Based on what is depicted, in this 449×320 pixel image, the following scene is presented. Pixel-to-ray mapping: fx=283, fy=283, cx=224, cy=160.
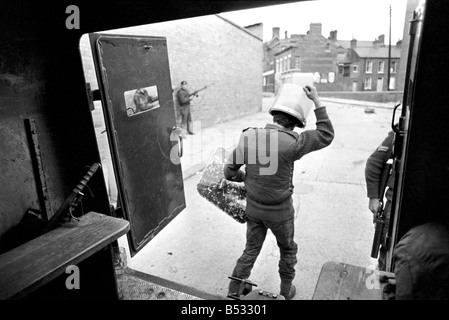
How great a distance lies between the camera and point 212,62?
13.1m

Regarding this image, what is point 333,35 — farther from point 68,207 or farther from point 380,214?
point 68,207

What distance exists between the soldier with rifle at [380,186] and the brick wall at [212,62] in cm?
622

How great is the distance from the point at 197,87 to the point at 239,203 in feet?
31.5

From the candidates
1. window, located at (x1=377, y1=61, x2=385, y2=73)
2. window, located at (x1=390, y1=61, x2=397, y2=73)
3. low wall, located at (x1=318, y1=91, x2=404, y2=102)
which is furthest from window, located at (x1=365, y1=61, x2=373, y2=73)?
low wall, located at (x1=318, y1=91, x2=404, y2=102)

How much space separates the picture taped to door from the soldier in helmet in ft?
3.16

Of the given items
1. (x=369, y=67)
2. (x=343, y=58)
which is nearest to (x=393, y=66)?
(x=369, y=67)

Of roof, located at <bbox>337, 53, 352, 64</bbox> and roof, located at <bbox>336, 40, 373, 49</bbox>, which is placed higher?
roof, located at <bbox>336, 40, 373, 49</bbox>

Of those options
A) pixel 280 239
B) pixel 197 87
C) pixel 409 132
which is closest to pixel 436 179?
pixel 409 132

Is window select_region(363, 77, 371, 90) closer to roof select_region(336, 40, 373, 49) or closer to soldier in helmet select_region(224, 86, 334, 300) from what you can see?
roof select_region(336, 40, 373, 49)

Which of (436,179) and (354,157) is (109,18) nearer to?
A: (436,179)

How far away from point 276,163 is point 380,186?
1.16 metres

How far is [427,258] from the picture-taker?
1.15 m

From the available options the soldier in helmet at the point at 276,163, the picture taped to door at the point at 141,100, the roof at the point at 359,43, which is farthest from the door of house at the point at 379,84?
the picture taped to door at the point at 141,100

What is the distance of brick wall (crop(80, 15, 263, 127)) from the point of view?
32.9 feet
